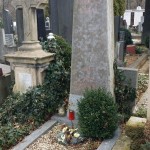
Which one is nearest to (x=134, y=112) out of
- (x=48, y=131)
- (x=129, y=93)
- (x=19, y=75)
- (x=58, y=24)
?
(x=129, y=93)

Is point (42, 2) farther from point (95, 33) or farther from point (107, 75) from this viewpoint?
point (107, 75)

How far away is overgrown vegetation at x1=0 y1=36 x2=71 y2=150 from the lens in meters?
5.03

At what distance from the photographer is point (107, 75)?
4.68 metres

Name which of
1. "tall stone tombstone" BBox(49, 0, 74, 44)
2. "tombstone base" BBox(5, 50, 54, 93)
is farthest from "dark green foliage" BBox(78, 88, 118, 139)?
"tall stone tombstone" BBox(49, 0, 74, 44)

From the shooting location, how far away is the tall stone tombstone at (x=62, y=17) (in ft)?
28.8

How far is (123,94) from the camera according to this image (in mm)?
5000

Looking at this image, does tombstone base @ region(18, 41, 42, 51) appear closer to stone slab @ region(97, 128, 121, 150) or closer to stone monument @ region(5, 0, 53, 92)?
stone monument @ region(5, 0, 53, 92)

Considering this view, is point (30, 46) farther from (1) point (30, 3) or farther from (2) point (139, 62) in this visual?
(2) point (139, 62)

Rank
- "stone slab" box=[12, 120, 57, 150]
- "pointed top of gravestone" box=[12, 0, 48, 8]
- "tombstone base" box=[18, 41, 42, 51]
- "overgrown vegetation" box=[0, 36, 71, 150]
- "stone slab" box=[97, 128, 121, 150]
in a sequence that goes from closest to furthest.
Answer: "stone slab" box=[97, 128, 121, 150]
"stone slab" box=[12, 120, 57, 150]
"overgrown vegetation" box=[0, 36, 71, 150]
"pointed top of gravestone" box=[12, 0, 48, 8]
"tombstone base" box=[18, 41, 42, 51]

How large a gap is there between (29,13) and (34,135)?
252cm

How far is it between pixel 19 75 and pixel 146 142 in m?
3.34

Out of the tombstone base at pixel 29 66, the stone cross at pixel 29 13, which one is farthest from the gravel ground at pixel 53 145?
the stone cross at pixel 29 13

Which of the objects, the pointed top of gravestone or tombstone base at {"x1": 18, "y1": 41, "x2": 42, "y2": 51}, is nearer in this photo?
the pointed top of gravestone

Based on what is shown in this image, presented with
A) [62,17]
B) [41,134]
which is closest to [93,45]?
[41,134]
